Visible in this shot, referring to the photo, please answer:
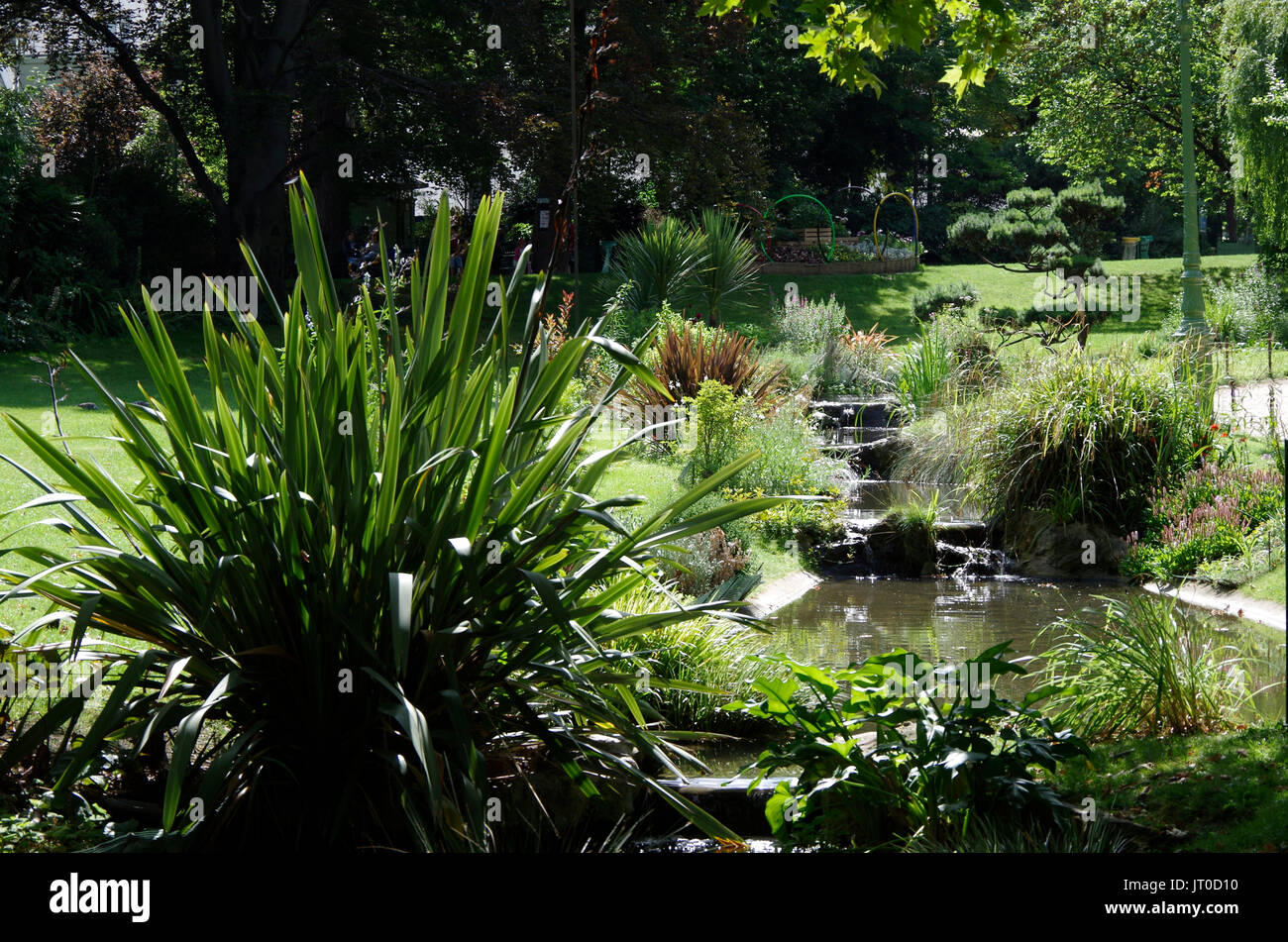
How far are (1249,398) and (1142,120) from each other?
14.9 meters

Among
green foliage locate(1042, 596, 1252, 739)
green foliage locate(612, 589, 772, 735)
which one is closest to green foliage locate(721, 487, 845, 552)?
green foliage locate(612, 589, 772, 735)

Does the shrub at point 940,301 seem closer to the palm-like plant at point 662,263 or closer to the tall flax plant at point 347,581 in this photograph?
the palm-like plant at point 662,263

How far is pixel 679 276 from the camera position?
53.2 feet

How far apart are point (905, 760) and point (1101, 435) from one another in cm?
677

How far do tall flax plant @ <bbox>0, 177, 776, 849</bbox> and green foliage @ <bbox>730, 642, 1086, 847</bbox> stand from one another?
37cm

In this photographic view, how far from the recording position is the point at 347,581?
323cm

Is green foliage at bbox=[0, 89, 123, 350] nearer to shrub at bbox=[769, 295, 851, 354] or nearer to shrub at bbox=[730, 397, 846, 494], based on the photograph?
shrub at bbox=[730, 397, 846, 494]

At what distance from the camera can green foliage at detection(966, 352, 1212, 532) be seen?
928 centimetres

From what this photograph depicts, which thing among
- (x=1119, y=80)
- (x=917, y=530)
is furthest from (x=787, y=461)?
(x=1119, y=80)

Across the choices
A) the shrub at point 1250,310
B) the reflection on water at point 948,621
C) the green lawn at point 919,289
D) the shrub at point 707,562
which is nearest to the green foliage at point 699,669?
the reflection on water at point 948,621

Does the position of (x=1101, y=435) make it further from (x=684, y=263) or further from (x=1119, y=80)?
(x=1119, y=80)

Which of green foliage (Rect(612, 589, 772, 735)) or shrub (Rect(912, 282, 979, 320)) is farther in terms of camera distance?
shrub (Rect(912, 282, 979, 320))
